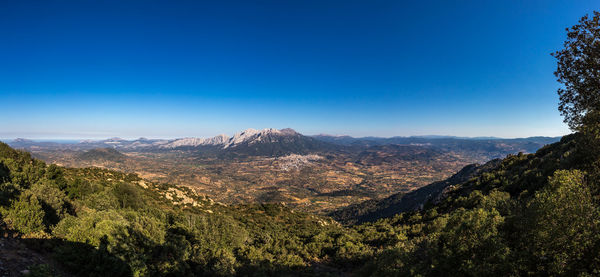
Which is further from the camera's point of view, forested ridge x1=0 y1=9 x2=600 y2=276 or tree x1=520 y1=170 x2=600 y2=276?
forested ridge x1=0 y1=9 x2=600 y2=276

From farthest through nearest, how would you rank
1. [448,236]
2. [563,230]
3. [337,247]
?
1. [337,247]
2. [448,236]
3. [563,230]

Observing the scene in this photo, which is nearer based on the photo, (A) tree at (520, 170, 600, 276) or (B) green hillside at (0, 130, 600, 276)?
(A) tree at (520, 170, 600, 276)

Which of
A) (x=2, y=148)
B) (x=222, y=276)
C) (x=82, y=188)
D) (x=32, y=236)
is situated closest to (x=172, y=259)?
(x=222, y=276)

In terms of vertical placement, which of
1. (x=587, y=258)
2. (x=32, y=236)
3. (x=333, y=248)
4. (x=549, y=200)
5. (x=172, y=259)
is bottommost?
(x=333, y=248)

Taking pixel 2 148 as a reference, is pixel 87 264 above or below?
below

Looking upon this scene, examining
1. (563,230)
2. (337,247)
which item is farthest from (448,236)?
(337,247)

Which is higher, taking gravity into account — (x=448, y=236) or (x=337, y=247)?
(x=448, y=236)

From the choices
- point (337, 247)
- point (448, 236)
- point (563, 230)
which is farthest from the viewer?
point (337, 247)

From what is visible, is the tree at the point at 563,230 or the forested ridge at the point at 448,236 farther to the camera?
the forested ridge at the point at 448,236

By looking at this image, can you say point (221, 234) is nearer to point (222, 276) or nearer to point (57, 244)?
point (222, 276)

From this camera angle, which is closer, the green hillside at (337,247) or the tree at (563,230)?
the tree at (563,230)

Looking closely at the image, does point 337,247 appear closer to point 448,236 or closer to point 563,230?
point 448,236
